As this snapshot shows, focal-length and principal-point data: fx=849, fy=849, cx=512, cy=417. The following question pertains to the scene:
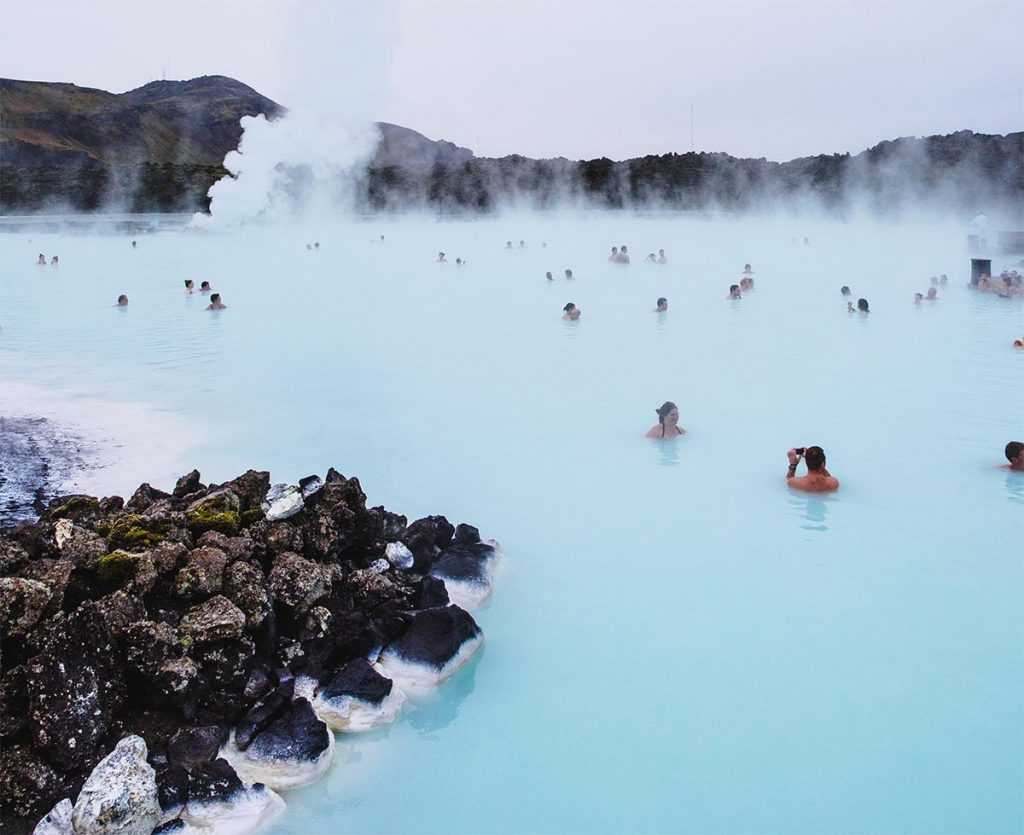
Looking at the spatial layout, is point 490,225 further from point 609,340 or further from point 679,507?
point 679,507

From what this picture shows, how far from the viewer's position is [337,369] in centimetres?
1042

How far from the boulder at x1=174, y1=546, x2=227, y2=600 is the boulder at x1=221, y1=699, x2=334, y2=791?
675mm

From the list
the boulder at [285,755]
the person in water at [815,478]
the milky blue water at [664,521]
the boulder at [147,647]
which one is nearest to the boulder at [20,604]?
the boulder at [147,647]

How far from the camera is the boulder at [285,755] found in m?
3.19

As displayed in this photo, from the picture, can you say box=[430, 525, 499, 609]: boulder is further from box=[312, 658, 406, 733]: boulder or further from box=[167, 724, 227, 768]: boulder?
box=[167, 724, 227, 768]: boulder

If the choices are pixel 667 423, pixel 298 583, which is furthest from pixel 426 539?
pixel 667 423

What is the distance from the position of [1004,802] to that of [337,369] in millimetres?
8498

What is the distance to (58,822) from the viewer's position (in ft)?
9.12

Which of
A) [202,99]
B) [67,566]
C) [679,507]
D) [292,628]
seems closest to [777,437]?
[679,507]

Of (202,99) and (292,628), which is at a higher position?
(202,99)

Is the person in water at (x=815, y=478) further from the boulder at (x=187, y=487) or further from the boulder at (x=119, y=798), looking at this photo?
the boulder at (x=119, y=798)

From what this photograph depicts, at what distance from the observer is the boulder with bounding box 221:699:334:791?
319cm

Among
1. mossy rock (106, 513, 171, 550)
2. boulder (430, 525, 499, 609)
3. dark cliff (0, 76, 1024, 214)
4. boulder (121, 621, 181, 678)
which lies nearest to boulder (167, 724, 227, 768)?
boulder (121, 621, 181, 678)

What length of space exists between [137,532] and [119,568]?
15.2 inches
